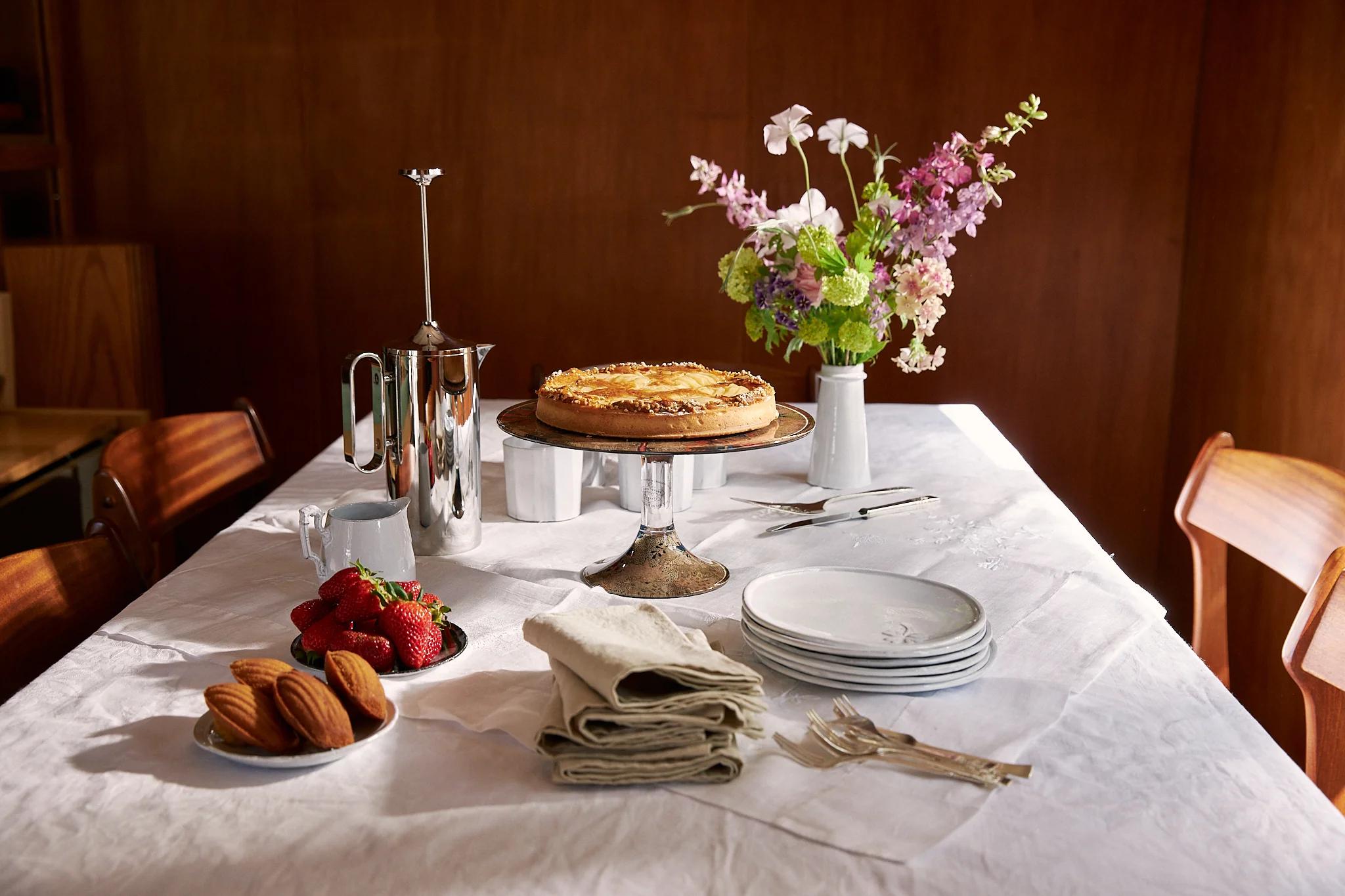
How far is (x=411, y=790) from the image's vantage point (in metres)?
0.89

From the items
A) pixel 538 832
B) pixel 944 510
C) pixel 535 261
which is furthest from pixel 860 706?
pixel 535 261

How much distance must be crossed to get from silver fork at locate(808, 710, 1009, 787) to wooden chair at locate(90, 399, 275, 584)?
1.05m

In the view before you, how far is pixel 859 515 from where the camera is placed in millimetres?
1603

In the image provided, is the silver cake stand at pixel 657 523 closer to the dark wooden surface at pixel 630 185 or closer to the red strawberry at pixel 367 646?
the red strawberry at pixel 367 646

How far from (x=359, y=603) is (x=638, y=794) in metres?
0.34

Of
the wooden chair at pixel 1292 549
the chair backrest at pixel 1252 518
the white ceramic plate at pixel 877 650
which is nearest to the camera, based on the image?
the white ceramic plate at pixel 877 650

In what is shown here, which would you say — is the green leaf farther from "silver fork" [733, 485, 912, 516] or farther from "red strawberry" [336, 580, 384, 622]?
"red strawberry" [336, 580, 384, 622]

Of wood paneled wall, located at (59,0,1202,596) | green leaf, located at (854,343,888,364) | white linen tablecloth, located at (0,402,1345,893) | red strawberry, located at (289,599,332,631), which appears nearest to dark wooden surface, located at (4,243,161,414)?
wood paneled wall, located at (59,0,1202,596)

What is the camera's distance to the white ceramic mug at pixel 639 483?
1643 millimetres

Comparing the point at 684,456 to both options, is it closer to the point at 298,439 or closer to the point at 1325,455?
the point at 1325,455

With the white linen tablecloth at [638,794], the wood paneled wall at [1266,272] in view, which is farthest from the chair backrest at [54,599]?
the wood paneled wall at [1266,272]

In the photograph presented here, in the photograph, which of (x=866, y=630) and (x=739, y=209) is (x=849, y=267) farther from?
(x=866, y=630)

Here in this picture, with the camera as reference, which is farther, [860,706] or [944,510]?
[944,510]

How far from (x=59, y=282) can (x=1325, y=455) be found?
276 centimetres
